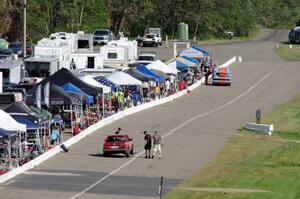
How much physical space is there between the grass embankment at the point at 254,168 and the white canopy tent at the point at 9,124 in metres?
6.94

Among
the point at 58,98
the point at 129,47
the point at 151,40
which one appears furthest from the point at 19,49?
the point at 58,98

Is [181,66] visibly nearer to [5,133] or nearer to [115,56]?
[115,56]

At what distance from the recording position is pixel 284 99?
72.7m

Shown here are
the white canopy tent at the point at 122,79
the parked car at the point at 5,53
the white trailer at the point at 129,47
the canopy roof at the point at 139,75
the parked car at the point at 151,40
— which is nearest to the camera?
the white canopy tent at the point at 122,79

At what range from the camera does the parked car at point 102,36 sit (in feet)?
336

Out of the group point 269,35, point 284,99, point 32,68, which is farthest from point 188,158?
point 269,35

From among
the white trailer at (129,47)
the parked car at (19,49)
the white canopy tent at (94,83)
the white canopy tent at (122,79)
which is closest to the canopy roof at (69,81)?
the white canopy tent at (94,83)

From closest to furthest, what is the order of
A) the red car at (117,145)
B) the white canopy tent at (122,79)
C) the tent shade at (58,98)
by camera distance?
1. the red car at (117,145)
2. the tent shade at (58,98)
3. the white canopy tent at (122,79)

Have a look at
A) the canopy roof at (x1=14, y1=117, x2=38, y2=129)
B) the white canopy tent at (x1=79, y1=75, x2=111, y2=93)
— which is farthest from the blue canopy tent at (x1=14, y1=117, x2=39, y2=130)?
the white canopy tent at (x1=79, y1=75, x2=111, y2=93)

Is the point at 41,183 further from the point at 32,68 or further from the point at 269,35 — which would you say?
the point at 269,35

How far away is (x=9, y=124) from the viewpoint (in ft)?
136

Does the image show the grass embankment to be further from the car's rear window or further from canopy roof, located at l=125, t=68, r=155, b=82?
canopy roof, located at l=125, t=68, r=155, b=82

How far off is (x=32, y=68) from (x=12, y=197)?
3014cm

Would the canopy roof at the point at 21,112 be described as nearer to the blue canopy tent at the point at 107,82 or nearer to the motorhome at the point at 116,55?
the blue canopy tent at the point at 107,82
